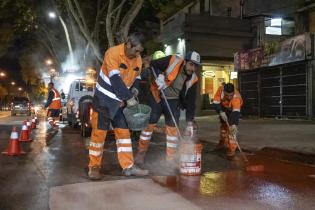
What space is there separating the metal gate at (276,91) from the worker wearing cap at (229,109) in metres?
10.9

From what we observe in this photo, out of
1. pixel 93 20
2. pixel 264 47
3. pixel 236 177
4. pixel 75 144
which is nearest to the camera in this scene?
pixel 236 177

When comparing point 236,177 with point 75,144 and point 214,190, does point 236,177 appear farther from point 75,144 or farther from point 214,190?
point 75,144

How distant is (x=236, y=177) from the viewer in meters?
6.84

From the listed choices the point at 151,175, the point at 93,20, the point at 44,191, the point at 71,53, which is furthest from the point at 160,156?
the point at 71,53

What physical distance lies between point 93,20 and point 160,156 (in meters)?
22.4

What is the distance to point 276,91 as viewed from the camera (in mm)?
21344

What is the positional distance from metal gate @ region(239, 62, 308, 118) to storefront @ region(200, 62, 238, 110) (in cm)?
333

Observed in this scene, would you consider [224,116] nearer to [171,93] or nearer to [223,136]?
[223,136]

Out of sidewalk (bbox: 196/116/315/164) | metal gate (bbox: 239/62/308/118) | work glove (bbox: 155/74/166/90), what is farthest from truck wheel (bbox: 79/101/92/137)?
metal gate (bbox: 239/62/308/118)

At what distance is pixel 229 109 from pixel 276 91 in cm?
1242

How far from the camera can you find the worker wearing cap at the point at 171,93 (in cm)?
771

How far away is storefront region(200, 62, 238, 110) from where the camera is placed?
2728cm

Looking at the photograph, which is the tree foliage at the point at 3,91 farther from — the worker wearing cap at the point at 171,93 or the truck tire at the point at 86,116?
the worker wearing cap at the point at 171,93

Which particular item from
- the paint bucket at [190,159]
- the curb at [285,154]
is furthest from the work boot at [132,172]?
the curb at [285,154]
